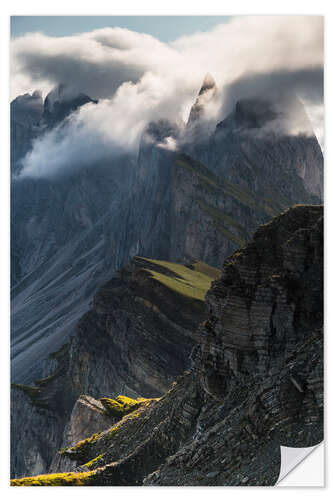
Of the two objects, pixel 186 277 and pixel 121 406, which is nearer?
pixel 121 406

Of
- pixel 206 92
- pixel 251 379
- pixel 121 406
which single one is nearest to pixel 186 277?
pixel 206 92

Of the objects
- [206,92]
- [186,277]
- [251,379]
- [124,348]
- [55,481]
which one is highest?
[206,92]

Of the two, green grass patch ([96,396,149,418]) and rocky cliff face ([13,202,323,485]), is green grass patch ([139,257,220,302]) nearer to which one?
green grass patch ([96,396,149,418])

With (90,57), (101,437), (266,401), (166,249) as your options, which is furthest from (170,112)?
(166,249)

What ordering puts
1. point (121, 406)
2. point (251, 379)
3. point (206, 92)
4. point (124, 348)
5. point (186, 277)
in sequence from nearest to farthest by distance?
1. point (251, 379)
2. point (121, 406)
3. point (206, 92)
4. point (124, 348)
5. point (186, 277)

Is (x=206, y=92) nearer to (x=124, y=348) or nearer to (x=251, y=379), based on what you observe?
(x=124, y=348)

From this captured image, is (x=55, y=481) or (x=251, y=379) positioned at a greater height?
(x=251, y=379)
